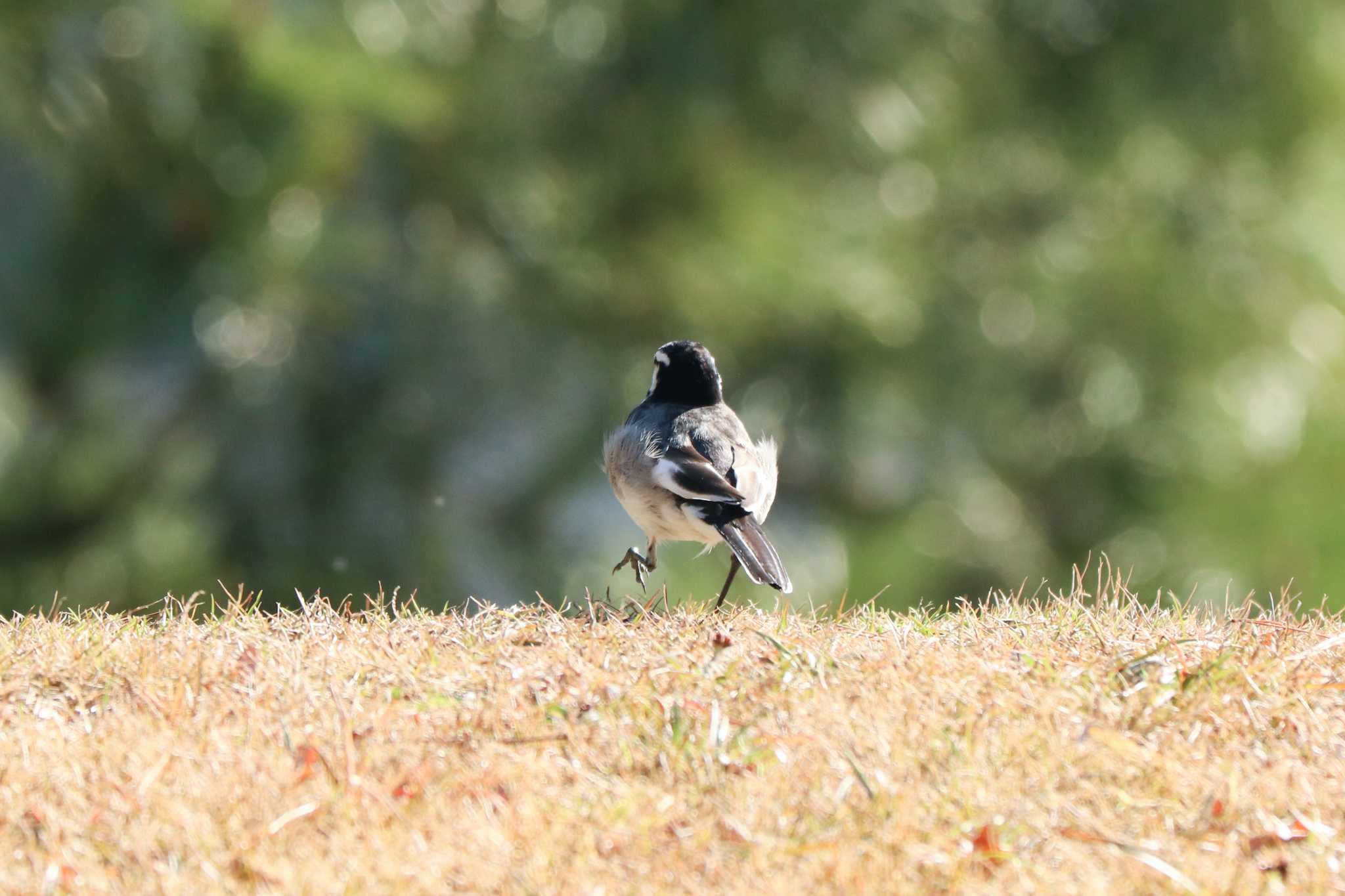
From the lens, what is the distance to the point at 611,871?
283 cm

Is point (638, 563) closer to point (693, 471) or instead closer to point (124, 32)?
point (693, 471)

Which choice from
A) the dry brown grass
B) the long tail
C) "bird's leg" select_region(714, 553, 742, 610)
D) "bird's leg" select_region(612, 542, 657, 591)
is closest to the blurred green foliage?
"bird's leg" select_region(612, 542, 657, 591)

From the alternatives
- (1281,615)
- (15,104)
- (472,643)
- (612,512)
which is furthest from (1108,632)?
(15,104)

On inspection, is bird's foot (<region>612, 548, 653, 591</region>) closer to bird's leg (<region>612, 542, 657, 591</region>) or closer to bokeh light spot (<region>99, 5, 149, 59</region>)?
bird's leg (<region>612, 542, 657, 591</region>)

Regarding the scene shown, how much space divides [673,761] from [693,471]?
7.73 ft

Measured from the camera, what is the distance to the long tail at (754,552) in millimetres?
5113

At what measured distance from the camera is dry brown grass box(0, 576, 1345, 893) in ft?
9.32

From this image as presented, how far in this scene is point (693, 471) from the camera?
5.51 meters

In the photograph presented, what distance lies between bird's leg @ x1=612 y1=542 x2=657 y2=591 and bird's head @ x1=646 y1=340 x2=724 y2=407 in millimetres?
722

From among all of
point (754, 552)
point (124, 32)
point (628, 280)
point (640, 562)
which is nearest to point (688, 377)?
point (640, 562)

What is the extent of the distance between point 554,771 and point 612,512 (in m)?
6.92

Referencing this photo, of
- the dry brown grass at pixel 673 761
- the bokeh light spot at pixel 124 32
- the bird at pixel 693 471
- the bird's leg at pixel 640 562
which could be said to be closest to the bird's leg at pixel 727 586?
the bird at pixel 693 471

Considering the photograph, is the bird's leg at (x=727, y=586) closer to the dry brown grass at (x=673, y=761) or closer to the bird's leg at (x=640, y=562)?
the bird's leg at (x=640, y=562)

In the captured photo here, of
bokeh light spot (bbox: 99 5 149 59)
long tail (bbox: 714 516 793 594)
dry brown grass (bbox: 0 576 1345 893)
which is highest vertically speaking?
bokeh light spot (bbox: 99 5 149 59)
